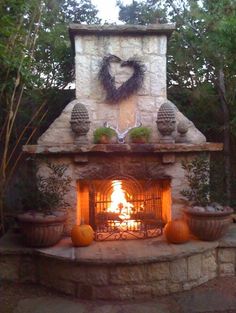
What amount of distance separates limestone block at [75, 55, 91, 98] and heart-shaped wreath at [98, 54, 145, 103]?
169mm

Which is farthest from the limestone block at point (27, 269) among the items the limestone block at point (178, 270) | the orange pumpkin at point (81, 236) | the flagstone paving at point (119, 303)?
the limestone block at point (178, 270)

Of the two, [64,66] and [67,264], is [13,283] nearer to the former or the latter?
[67,264]

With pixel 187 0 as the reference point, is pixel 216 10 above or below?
below

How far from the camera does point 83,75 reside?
4.47 metres

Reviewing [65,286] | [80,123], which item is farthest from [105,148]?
[65,286]

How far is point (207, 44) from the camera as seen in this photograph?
5.40 m

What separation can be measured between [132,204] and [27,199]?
1.34 meters

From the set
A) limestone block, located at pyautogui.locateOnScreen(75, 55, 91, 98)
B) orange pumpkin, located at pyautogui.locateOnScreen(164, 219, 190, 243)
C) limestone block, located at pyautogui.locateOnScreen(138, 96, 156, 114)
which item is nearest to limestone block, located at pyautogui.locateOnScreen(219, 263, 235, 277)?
orange pumpkin, located at pyautogui.locateOnScreen(164, 219, 190, 243)

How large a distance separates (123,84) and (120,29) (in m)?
0.70

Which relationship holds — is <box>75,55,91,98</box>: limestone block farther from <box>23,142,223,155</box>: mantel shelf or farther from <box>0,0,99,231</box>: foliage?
<box>23,142,223,155</box>: mantel shelf

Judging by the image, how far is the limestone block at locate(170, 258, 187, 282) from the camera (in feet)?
11.8

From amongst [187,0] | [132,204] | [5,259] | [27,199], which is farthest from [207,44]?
[5,259]

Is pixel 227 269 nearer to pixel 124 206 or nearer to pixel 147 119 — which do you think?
pixel 124 206

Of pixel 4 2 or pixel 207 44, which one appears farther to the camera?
pixel 207 44
